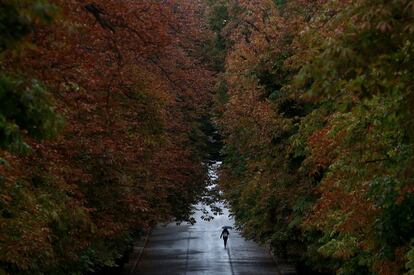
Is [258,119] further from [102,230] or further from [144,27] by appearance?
[144,27]

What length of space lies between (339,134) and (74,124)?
6.10 metres

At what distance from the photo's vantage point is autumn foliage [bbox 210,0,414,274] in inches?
326

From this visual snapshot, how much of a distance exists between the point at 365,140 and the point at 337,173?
225 centimetres

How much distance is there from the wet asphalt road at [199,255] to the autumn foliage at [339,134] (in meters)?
5.49

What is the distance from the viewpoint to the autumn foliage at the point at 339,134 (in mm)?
8273

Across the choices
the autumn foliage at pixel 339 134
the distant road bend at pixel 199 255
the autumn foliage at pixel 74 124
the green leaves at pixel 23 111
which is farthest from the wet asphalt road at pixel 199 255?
the green leaves at pixel 23 111

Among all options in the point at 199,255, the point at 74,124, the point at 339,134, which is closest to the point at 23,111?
the point at 339,134

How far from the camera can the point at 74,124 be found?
57.9ft

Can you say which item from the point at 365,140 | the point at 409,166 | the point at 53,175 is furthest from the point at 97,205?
the point at 409,166

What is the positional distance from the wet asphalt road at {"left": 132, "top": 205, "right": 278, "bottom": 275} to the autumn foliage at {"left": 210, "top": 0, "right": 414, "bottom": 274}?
549 cm

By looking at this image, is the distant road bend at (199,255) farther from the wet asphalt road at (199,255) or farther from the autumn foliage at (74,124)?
the autumn foliage at (74,124)

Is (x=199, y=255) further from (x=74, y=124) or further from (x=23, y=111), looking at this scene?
(x=23, y=111)

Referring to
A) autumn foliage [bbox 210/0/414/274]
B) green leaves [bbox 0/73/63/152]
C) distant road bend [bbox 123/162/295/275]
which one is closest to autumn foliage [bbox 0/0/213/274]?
green leaves [bbox 0/73/63/152]

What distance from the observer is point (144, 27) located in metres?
16.0
